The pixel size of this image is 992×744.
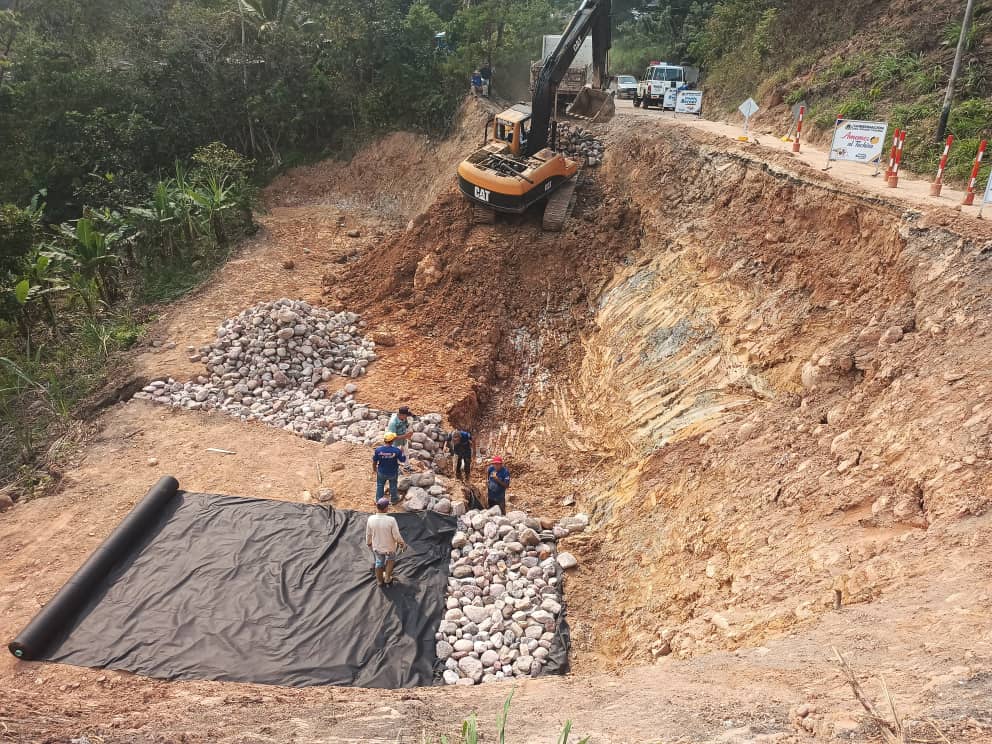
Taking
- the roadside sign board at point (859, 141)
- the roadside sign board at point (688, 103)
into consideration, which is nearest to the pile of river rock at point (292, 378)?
the roadside sign board at point (859, 141)

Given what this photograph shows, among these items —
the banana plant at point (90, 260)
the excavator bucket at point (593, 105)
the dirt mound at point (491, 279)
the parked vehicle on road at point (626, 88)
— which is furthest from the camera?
the parked vehicle on road at point (626, 88)

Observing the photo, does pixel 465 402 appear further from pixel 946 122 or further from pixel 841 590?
pixel 946 122

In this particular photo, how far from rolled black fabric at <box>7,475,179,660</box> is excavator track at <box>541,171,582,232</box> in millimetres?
8984

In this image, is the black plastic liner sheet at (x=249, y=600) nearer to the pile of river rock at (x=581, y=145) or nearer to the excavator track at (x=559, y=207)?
the excavator track at (x=559, y=207)

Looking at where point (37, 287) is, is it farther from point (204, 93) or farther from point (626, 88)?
point (626, 88)

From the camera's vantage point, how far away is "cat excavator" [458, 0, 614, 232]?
12.6 metres

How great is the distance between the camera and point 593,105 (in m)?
14.9

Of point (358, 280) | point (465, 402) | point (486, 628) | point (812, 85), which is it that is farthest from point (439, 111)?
point (486, 628)

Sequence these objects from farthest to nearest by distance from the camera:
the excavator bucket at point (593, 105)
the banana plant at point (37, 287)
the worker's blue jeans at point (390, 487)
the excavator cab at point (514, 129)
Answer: the excavator bucket at point (593, 105) → the excavator cab at point (514, 129) → the banana plant at point (37, 287) → the worker's blue jeans at point (390, 487)

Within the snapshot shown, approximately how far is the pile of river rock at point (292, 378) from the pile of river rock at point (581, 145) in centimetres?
727

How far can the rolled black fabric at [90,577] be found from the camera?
5.45m

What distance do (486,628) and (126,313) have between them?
10.2 m

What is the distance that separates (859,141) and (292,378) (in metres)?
10.6

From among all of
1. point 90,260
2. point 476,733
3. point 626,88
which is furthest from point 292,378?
point 626,88
